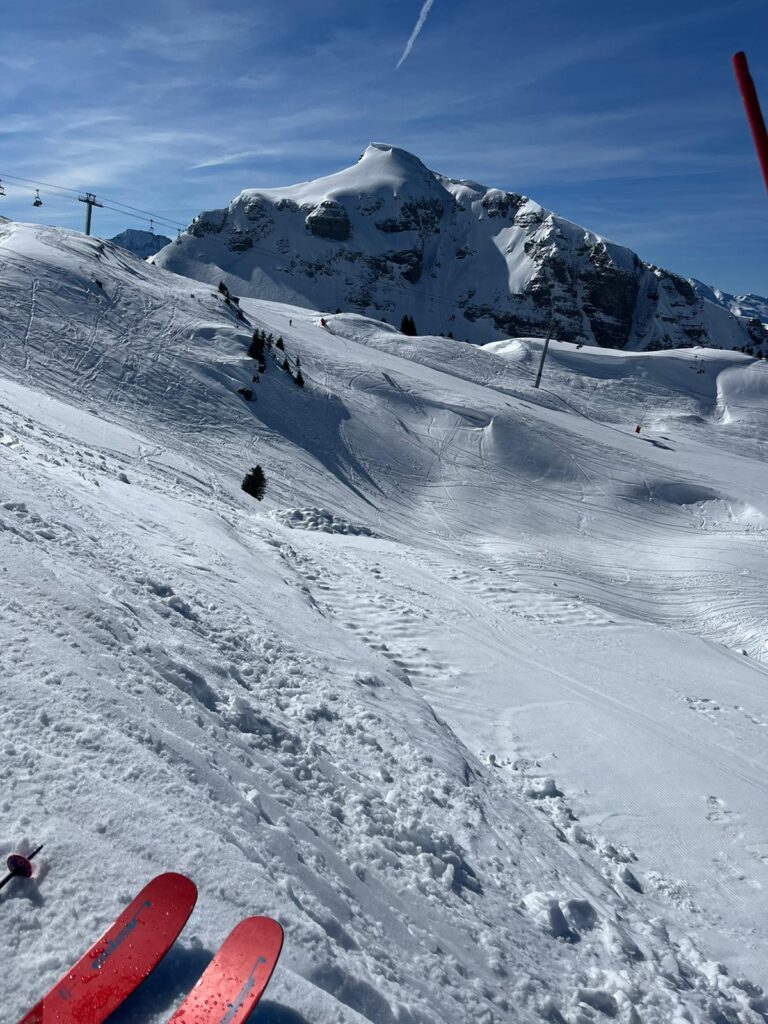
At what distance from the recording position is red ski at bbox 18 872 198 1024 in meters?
3.02

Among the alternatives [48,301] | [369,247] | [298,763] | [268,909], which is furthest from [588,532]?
[369,247]

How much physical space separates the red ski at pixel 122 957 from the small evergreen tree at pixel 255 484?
1955 centimetres

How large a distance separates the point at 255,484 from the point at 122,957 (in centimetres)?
2018

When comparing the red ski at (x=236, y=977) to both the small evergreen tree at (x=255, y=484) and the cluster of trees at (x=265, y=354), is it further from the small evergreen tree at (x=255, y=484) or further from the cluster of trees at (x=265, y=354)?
the cluster of trees at (x=265, y=354)

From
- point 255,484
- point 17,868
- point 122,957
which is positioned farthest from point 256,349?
point 122,957

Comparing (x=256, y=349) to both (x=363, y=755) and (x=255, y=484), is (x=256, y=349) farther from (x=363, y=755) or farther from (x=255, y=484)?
(x=363, y=755)

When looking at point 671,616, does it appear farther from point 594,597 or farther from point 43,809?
point 43,809

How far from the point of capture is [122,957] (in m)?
3.29

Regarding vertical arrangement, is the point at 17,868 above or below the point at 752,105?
below

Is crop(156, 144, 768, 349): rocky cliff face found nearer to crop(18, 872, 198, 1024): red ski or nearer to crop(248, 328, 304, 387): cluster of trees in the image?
crop(248, 328, 304, 387): cluster of trees

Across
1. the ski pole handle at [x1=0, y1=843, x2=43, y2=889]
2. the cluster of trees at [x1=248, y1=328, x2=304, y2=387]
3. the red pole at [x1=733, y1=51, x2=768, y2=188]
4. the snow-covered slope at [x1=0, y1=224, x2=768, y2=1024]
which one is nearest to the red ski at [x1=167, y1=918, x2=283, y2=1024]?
the snow-covered slope at [x1=0, y1=224, x2=768, y2=1024]

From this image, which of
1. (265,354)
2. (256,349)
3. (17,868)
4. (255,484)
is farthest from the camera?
(265,354)

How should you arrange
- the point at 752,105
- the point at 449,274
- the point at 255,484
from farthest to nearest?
the point at 449,274 → the point at 255,484 → the point at 752,105

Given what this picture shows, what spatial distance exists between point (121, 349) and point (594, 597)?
24.6 metres
